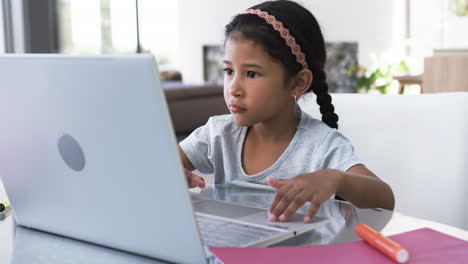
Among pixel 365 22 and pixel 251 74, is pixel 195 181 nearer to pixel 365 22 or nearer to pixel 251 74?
pixel 251 74

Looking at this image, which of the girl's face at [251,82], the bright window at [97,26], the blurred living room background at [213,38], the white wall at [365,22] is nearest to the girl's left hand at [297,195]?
the girl's face at [251,82]

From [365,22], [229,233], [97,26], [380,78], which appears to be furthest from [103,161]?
[365,22]

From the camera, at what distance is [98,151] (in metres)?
0.67

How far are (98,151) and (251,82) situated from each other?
1.78ft

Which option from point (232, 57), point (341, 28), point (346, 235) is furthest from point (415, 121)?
point (341, 28)

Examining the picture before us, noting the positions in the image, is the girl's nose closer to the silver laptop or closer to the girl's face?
the girl's face

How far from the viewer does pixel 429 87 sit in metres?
3.28

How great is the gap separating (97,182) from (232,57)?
0.55 meters

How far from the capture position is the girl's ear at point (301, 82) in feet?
4.14

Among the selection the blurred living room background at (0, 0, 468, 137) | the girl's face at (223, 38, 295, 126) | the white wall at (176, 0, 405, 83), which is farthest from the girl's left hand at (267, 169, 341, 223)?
the white wall at (176, 0, 405, 83)

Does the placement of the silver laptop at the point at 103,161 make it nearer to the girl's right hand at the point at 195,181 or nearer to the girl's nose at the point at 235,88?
the girl's right hand at the point at 195,181

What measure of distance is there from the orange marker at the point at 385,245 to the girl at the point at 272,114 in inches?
12.9

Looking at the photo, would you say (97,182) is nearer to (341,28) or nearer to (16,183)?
(16,183)

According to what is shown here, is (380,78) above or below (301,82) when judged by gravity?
below
